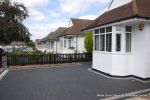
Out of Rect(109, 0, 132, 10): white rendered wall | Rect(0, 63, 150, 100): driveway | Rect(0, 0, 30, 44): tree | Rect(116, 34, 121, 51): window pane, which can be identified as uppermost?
Rect(109, 0, 132, 10): white rendered wall

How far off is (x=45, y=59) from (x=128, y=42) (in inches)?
378

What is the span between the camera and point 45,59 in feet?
64.1

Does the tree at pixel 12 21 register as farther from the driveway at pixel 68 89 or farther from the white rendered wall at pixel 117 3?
the white rendered wall at pixel 117 3

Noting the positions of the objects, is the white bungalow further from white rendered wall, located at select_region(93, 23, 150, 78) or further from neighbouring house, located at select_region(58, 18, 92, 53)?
white rendered wall, located at select_region(93, 23, 150, 78)

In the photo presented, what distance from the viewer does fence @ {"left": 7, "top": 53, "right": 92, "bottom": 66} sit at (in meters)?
18.2

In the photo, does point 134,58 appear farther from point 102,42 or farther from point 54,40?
point 54,40

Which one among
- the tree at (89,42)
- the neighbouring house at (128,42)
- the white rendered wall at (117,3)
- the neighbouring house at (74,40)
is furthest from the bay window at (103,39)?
the neighbouring house at (74,40)

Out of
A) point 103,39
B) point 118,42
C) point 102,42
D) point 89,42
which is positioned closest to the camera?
point 118,42

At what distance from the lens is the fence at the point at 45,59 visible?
59.9 feet

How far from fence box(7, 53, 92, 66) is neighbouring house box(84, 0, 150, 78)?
24.5ft

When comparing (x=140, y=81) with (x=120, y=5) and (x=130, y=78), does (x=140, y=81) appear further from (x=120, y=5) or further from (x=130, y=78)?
(x=120, y=5)

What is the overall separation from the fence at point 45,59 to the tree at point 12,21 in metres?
2.31

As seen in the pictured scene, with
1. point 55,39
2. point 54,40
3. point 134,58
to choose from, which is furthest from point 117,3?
point 54,40

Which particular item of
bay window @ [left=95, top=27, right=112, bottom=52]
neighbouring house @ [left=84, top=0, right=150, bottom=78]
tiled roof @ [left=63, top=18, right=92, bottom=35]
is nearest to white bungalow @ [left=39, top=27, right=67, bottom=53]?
tiled roof @ [left=63, top=18, right=92, bottom=35]
